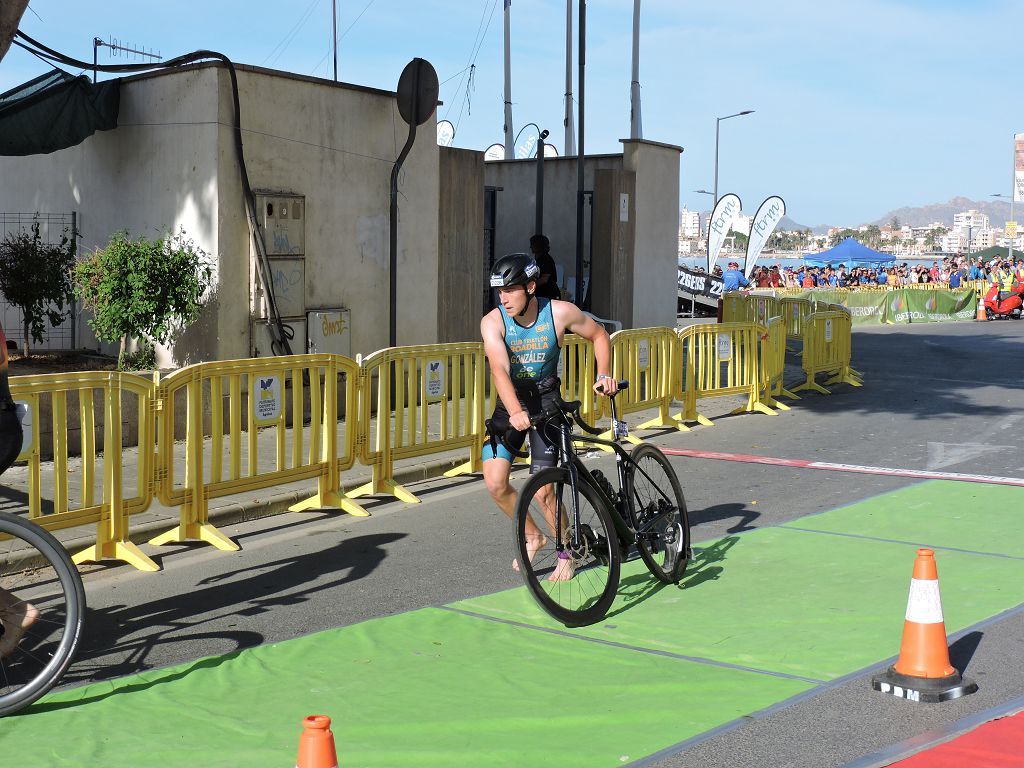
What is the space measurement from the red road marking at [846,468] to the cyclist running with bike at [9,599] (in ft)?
25.7

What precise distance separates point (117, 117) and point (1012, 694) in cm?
1235

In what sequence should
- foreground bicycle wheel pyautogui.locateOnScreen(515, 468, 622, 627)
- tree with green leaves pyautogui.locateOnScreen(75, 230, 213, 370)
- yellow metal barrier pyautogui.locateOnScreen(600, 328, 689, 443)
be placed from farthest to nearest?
yellow metal barrier pyautogui.locateOnScreen(600, 328, 689, 443), tree with green leaves pyautogui.locateOnScreen(75, 230, 213, 370), foreground bicycle wheel pyautogui.locateOnScreen(515, 468, 622, 627)

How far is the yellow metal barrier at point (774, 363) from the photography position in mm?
15898

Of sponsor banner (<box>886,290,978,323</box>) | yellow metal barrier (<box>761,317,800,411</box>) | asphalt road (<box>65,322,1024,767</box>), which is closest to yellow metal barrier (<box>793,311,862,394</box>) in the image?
yellow metal barrier (<box>761,317,800,411</box>)

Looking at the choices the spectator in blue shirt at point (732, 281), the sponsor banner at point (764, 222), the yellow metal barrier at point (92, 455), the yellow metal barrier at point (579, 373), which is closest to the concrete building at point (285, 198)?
the yellow metal barrier at point (579, 373)

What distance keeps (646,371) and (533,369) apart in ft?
23.0

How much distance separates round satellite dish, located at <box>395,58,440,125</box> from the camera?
15.2 metres

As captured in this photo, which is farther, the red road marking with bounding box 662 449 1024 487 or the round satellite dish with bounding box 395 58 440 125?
the round satellite dish with bounding box 395 58 440 125

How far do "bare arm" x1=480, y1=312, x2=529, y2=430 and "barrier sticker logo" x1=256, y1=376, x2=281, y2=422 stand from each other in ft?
9.08

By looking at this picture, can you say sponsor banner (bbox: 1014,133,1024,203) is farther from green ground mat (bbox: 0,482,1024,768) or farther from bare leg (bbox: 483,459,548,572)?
bare leg (bbox: 483,459,548,572)

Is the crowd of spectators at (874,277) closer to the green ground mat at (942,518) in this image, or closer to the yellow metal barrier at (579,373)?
the yellow metal barrier at (579,373)

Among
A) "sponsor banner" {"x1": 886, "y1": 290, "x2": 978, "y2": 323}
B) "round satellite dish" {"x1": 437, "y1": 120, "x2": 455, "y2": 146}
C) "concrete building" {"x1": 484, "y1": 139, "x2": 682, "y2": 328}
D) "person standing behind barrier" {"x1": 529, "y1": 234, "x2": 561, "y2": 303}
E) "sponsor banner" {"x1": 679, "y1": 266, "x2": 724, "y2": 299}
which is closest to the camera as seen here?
"person standing behind barrier" {"x1": 529, "y1": 234, "x2": 561, "y2": 303}

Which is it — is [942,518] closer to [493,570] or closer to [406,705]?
[493,570]

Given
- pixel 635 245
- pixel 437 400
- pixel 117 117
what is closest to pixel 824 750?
pixel 437 400
